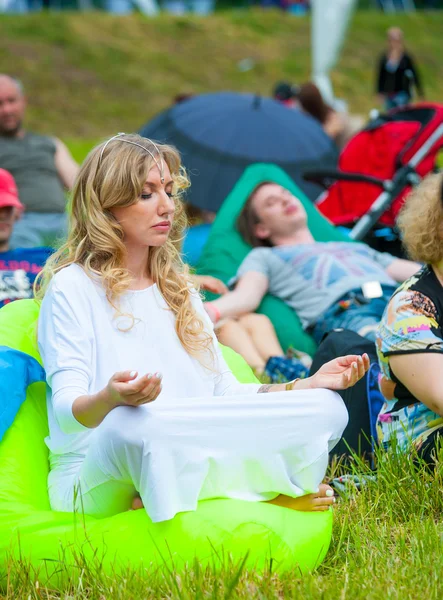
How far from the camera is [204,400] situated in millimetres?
2445

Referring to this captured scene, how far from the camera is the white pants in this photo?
2332 mm

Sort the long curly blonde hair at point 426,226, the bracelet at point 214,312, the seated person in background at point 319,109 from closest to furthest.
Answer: the long curly blonde hair at point 426,226, the bracelet at point 214,312, the seated person in background at point 319,109

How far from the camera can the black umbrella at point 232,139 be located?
6.32m

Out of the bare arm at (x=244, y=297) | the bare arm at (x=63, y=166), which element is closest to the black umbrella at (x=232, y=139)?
the bare arm at (x=63, y=166)

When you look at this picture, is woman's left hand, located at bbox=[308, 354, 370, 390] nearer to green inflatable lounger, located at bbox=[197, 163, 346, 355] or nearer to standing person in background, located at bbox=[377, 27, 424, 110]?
green inflatable lounger, located at bbox=[197, 163, 346, 355]

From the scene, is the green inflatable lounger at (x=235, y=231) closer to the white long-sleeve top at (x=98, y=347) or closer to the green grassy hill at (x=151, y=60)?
the white long-sleeve top at (x=98, y=347)

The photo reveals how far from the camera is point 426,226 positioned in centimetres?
308

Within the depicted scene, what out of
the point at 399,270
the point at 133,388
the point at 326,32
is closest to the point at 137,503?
the point at 133,388

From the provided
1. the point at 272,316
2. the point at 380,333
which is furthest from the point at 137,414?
the point at 272,316

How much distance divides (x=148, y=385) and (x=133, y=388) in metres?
0.04

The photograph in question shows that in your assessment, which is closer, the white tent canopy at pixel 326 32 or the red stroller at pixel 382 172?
the red stroller at pixel 382 172

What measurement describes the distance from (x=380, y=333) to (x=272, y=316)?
184cm

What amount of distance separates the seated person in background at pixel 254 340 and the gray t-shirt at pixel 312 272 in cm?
20

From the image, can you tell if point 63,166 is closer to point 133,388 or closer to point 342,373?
point 342,373
